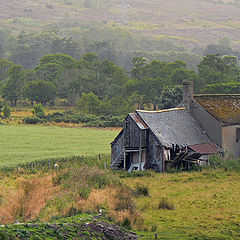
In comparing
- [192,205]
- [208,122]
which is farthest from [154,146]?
[192,205]

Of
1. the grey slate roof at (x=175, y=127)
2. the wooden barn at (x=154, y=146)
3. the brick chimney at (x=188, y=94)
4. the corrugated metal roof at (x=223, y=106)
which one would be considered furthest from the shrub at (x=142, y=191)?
the brick chimney at (x=188, y=94)

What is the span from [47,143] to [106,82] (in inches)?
2355

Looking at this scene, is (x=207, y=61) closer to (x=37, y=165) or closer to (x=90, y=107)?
(x=90, y=107)

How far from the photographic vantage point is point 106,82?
10606 cm

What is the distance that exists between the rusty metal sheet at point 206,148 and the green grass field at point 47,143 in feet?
27.4

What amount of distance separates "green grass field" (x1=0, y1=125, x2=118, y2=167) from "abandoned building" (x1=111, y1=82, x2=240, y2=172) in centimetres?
489

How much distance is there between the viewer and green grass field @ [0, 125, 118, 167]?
38.7 meters

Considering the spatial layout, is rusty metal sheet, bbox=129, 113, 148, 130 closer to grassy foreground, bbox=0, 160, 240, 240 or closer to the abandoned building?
the abandoned building

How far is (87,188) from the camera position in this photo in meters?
20.6

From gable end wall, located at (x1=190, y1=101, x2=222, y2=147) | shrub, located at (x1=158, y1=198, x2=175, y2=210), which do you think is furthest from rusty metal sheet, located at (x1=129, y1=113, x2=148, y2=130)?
shrub, located at (x1=158, y1=198, x2=175, y2=210)

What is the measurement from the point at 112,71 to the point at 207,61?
72.7ft

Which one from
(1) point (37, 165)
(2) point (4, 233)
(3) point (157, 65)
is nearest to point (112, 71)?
(3) point (157, 65)

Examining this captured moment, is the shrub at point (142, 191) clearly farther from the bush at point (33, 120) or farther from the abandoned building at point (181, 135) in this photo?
the bush at point (33, 120)

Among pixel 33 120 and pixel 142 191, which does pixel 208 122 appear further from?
pixel 33 120
